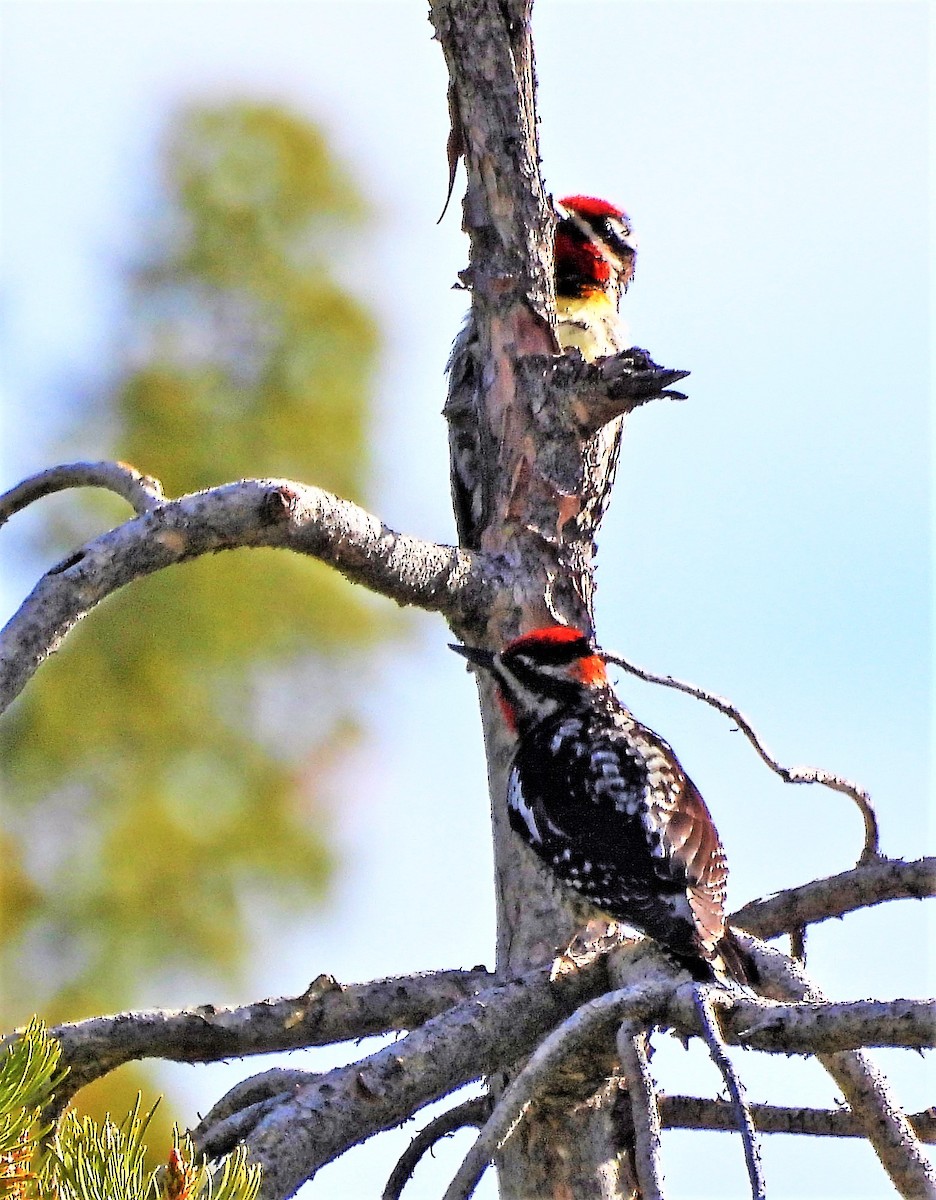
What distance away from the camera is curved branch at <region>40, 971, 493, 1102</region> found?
225 cm

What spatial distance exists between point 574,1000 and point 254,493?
98 centimetres

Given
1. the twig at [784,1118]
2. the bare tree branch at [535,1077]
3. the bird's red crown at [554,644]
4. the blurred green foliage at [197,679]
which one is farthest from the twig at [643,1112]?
the blurred green foliage at [197,679]

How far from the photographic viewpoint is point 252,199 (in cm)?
855

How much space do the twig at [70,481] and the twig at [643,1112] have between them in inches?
47.6

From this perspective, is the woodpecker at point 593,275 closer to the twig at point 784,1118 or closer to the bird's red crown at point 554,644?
the bird's red crown at point 554,644

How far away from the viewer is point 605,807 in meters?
2.93

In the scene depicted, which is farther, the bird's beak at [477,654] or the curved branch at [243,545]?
the bird's beak at [477,654]

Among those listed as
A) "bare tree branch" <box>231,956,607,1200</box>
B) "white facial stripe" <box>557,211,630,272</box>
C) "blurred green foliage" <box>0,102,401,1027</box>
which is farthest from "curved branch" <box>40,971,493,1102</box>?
"blurred green foliage" <box>0,102,401,1027</box>

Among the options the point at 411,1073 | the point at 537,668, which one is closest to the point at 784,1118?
the point at 411,1073

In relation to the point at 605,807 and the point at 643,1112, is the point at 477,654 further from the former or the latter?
the point at 643,1112

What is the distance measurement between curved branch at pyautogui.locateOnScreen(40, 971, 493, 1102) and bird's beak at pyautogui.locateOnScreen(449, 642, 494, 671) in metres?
0.61

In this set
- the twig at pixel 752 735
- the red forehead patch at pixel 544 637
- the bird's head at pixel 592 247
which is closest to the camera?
the twig at pixel 752 735

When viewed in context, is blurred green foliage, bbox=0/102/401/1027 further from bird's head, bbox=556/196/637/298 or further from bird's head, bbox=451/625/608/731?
bird's head, bbox=451/625/608/731

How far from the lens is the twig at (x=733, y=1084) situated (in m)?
1.50
